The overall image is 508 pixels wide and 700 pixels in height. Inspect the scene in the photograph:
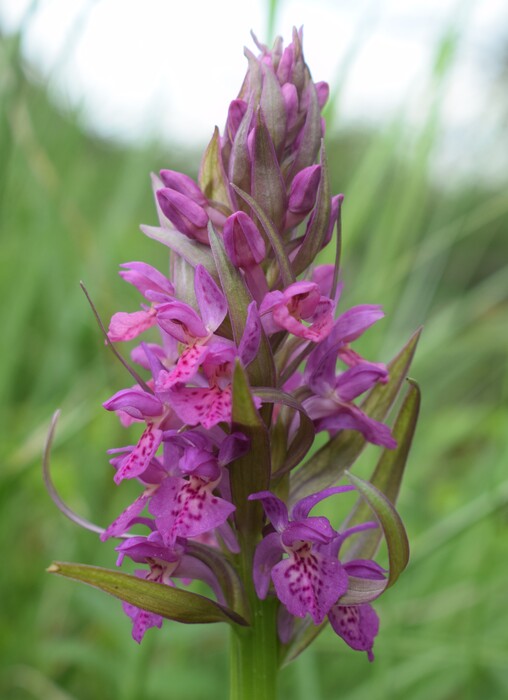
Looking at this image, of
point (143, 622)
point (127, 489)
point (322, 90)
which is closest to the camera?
point (143, 622)

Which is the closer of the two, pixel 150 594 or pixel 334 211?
pixel 150 594

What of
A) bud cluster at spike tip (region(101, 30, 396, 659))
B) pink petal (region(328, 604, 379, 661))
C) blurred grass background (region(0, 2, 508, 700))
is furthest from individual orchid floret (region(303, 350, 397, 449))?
blurred grass background (region(0, 2, 508, 700))

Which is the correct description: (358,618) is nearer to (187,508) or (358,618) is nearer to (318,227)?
(187,508)

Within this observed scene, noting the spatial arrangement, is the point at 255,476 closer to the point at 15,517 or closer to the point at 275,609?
the point at 275,609

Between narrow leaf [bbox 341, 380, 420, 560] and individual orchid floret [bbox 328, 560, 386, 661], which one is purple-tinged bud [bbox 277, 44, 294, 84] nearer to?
narrow leaf [bbox 341, 380, 420, 560]

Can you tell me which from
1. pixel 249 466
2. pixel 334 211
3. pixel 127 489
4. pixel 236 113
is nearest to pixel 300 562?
pixel 249 466

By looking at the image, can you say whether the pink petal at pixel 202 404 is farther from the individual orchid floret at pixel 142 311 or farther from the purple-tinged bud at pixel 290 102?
the purple-tinged bud at pixel 290 102

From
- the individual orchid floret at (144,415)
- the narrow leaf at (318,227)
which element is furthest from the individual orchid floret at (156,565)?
the narrow leaf at (318,227)
